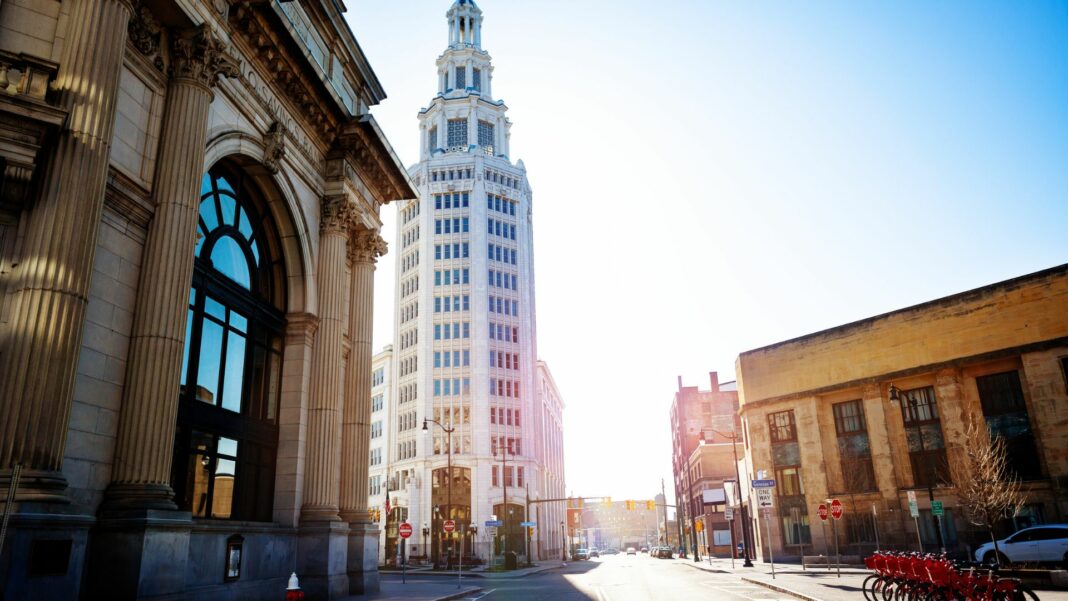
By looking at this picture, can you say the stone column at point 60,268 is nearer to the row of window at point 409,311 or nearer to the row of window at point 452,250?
the row of window at point 452,250

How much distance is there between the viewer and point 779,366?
2088 inches

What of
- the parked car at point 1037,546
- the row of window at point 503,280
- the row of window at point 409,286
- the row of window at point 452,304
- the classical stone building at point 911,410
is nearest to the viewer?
the parked car at point 1037,546

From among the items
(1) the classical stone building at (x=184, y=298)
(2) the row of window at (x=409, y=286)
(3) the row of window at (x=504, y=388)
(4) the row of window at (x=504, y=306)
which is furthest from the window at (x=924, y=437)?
(2) the row of window at (x=409, y=286)

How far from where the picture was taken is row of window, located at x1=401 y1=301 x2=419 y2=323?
89.8m

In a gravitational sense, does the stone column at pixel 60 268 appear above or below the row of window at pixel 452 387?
below

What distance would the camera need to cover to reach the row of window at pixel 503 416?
8381cm

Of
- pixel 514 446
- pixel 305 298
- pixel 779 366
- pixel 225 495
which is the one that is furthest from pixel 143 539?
pixel 514 446

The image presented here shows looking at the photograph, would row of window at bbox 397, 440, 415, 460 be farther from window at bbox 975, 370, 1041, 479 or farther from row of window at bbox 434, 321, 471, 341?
window at bbox 975, 370, 1041, 479

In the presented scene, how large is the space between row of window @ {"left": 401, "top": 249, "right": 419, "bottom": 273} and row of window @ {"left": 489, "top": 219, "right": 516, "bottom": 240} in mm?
10422

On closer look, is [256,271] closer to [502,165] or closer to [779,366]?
[779,366]

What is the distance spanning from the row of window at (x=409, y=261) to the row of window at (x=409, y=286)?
157cm

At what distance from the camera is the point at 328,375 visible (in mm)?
23328

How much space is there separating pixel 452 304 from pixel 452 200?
14347 mm

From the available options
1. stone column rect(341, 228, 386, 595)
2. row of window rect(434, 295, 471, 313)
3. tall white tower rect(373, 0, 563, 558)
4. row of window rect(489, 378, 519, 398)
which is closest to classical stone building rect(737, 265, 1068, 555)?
stone column rect(341, 228, 386, 595)
